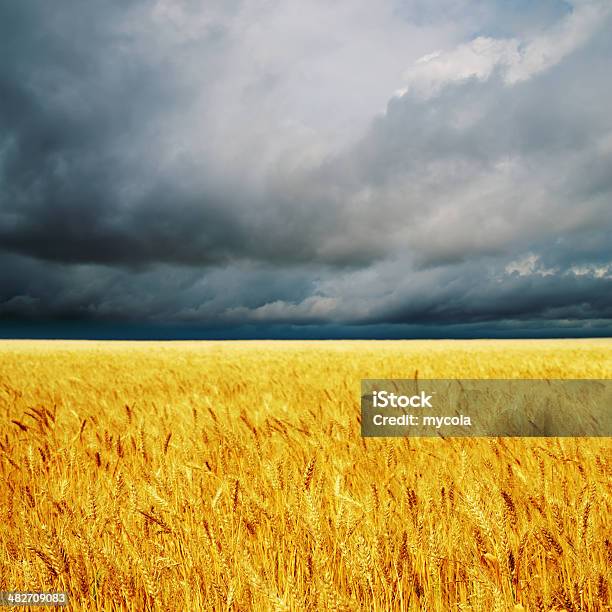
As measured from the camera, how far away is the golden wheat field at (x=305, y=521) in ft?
5.09

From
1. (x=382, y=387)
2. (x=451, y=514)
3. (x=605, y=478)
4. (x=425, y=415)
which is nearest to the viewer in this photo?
(x=451, y=514)

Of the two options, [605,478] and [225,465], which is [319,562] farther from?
[605,478]

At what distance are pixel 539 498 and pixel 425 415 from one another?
180 centimetres

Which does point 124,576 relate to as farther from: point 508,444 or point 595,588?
point 508,444

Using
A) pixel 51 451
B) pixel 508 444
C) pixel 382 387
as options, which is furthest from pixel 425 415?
pixel 51 451

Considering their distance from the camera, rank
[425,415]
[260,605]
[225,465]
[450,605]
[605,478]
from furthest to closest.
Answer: [425,415], [225,465], [605,478], [450,605], [260,605]

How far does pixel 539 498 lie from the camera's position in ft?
7.20

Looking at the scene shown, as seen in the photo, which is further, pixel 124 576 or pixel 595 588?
pixel 124 576

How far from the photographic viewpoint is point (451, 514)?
2.09 m

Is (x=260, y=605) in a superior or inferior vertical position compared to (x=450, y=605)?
superior

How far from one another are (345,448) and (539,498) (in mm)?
Answer: 1287

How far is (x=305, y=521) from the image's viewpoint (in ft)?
6.23

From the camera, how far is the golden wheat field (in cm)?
155

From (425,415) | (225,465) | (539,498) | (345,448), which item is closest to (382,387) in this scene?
(425,415)
